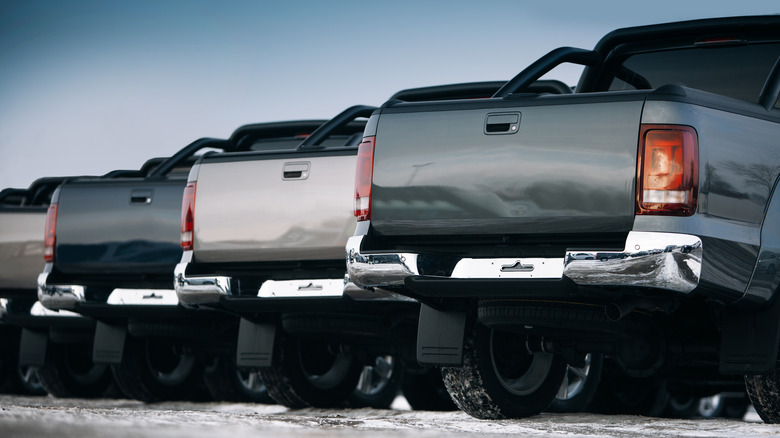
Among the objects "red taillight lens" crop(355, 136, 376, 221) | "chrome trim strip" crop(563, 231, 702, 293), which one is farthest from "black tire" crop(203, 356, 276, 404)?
"chrome trim strip" crop(563, 231, 702, 293)

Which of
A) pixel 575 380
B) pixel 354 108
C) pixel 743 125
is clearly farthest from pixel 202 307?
pixel 743 125

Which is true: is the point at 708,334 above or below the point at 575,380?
above

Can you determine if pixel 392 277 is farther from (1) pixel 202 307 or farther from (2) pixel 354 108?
(2) pixel 354 108

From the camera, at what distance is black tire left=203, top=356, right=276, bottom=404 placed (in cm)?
1112

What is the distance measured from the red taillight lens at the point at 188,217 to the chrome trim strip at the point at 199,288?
17 centimetres

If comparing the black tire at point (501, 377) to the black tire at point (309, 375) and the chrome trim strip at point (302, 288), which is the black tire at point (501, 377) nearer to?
the chrome trim strip at point (302, 288)

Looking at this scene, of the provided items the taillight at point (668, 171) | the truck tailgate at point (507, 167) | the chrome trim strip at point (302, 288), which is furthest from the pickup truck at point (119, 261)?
the taillight at point (668, 171)

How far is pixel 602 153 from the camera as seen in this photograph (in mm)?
5703

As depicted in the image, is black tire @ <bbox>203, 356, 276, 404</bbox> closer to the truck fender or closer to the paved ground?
the paved ground

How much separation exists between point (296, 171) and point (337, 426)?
203cm

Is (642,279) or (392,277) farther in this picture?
(392,277)

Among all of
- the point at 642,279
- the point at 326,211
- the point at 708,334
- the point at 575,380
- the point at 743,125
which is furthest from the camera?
the point at 575,380

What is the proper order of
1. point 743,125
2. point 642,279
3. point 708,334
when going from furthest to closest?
point 708,334 → point 743,125 → point 642,279

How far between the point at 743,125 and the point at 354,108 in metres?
3.76
